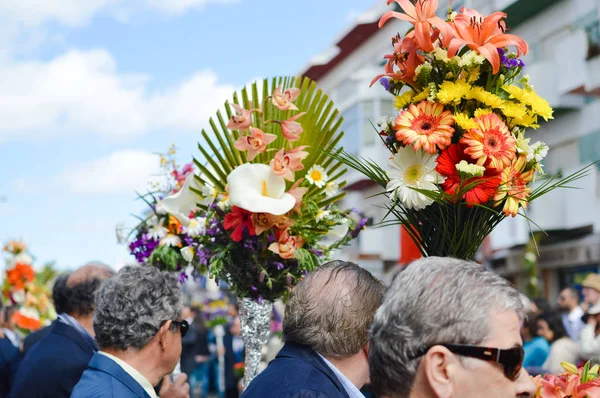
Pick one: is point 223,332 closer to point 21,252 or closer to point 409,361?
point 21,252

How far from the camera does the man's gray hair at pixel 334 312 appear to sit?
2672mm

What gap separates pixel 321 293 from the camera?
2.71 meters

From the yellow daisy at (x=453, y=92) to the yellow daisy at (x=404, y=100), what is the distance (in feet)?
0.46

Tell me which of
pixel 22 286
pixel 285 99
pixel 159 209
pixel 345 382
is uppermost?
pixel 285 99

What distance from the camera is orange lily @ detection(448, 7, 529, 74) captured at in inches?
105

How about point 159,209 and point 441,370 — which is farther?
point 159,209

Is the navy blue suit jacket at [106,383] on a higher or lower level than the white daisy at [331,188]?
lower

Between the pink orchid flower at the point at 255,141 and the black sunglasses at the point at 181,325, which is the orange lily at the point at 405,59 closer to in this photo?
the pink orchid flower at the point at 255,141

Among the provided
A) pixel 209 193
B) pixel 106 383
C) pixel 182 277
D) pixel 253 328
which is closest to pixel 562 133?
pixel 182 277

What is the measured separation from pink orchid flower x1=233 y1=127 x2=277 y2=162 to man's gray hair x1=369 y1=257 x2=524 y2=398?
1.37 meters

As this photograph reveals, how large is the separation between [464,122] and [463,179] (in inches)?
7.3

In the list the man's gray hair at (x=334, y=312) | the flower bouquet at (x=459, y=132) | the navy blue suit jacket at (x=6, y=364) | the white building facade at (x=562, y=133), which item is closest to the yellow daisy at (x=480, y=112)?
the flower bouquet at (x=459, y=132)

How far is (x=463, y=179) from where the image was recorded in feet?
8.68

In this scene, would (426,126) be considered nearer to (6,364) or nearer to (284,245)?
(284,245)
